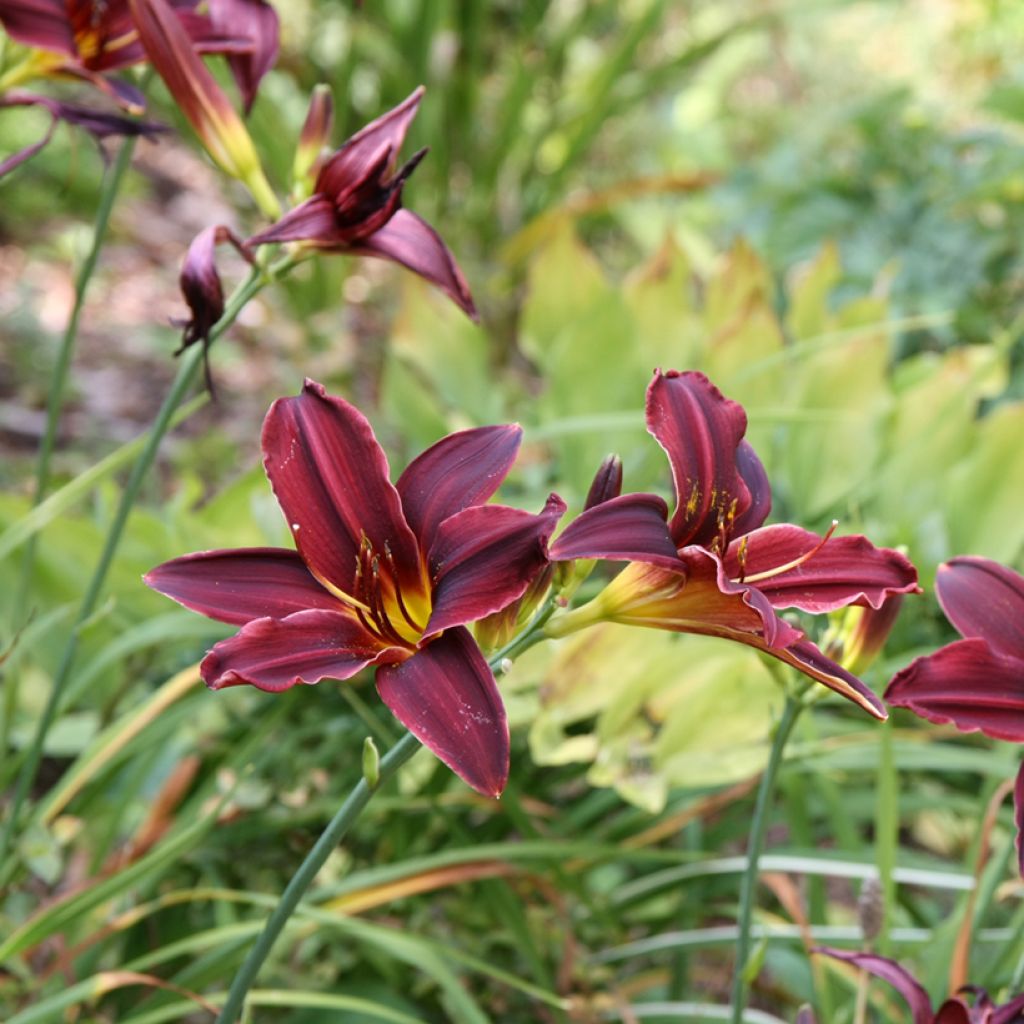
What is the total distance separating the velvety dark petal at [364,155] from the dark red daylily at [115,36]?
6.1 inches

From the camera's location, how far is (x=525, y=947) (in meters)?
0.99

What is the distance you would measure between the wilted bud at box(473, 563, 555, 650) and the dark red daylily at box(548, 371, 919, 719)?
0.02 m

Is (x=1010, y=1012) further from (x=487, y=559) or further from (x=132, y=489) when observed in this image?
(x=132, y=489)

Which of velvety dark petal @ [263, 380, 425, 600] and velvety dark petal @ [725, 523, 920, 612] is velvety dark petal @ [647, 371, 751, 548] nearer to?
velvety dark petal @ [725, 523, 920, 612]

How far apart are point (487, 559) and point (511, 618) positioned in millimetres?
41

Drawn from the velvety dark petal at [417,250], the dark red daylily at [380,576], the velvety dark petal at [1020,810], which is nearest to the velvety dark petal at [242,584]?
the dark red daylily at [380,576]

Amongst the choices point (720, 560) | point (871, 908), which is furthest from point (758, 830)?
point (720, 560)

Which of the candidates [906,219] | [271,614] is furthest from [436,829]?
[906,219]

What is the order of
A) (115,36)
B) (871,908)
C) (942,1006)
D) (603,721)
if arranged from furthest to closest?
(603,721), (115,36), (871,908), (942,1006)

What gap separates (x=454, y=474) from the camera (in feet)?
1.78

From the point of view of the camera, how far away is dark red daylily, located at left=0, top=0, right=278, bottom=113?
0.75m

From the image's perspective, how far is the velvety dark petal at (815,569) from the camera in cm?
52

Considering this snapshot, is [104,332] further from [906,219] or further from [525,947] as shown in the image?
[525,947]

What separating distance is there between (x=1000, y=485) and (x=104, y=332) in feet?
8.33
